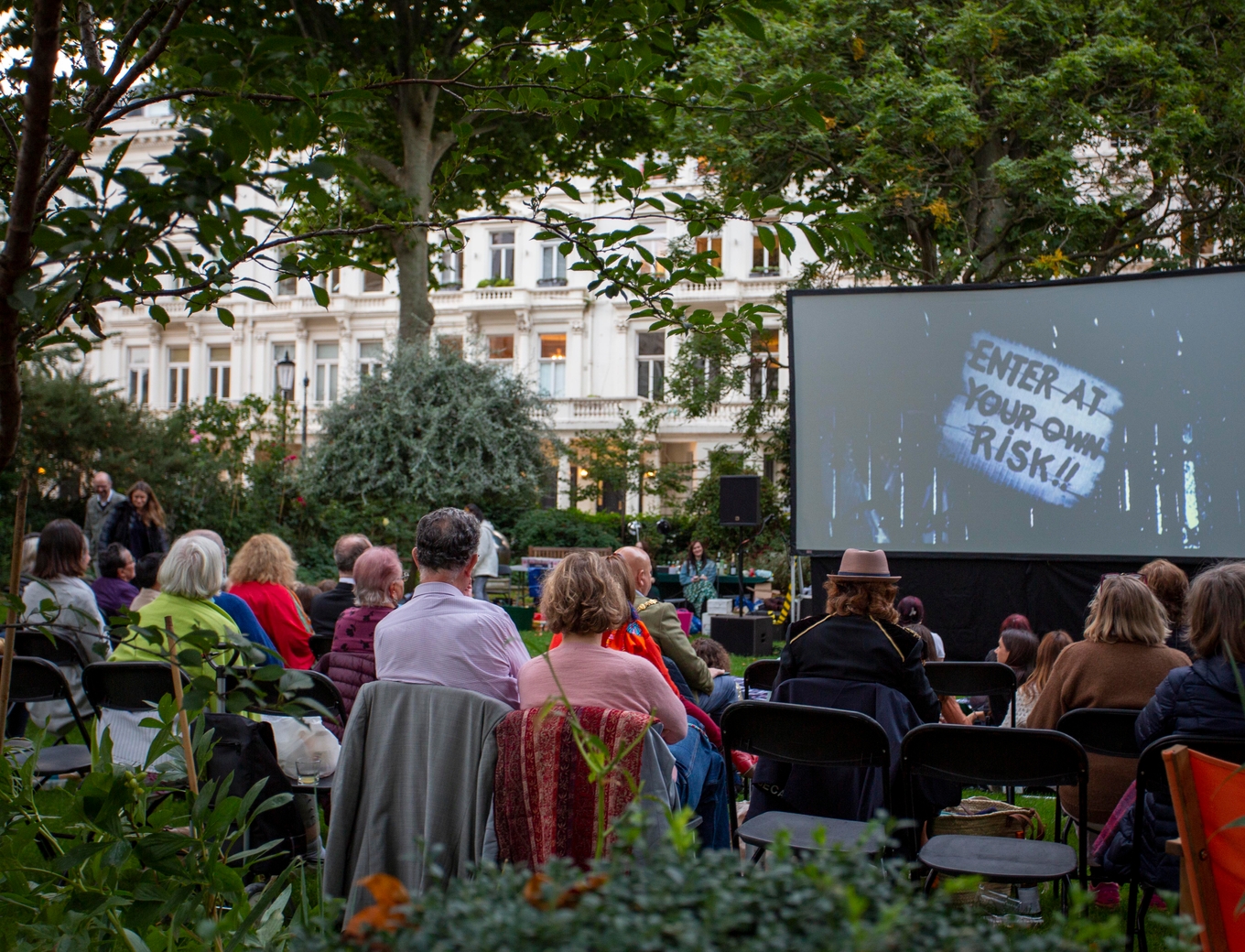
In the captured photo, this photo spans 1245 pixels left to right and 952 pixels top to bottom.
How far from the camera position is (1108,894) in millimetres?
3578

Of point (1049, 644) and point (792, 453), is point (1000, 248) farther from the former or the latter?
point (1049, 644)

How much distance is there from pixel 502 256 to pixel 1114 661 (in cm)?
2824

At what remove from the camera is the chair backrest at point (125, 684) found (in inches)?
141

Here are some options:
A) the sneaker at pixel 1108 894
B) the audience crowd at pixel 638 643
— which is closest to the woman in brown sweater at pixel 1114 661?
the audience crowd at pixel 638 643

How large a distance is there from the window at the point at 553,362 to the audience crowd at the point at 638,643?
24929mm

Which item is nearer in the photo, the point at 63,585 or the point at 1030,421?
the point at 63,585

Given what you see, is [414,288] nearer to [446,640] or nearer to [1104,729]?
[446,640]

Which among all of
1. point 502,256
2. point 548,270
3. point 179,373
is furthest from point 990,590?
point 179,373

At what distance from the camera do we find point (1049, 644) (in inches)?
178

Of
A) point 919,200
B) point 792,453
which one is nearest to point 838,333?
point 792,453

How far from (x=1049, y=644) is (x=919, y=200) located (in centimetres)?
990

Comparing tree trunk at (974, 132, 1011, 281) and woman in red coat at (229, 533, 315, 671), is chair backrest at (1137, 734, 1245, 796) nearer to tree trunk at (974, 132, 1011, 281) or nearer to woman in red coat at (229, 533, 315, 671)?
woman in red coat at (229, 533, 315, 671)

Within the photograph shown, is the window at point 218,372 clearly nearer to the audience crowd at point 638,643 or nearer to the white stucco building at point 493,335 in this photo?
the white stucco building at point 493,335

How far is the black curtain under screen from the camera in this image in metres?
8.73
